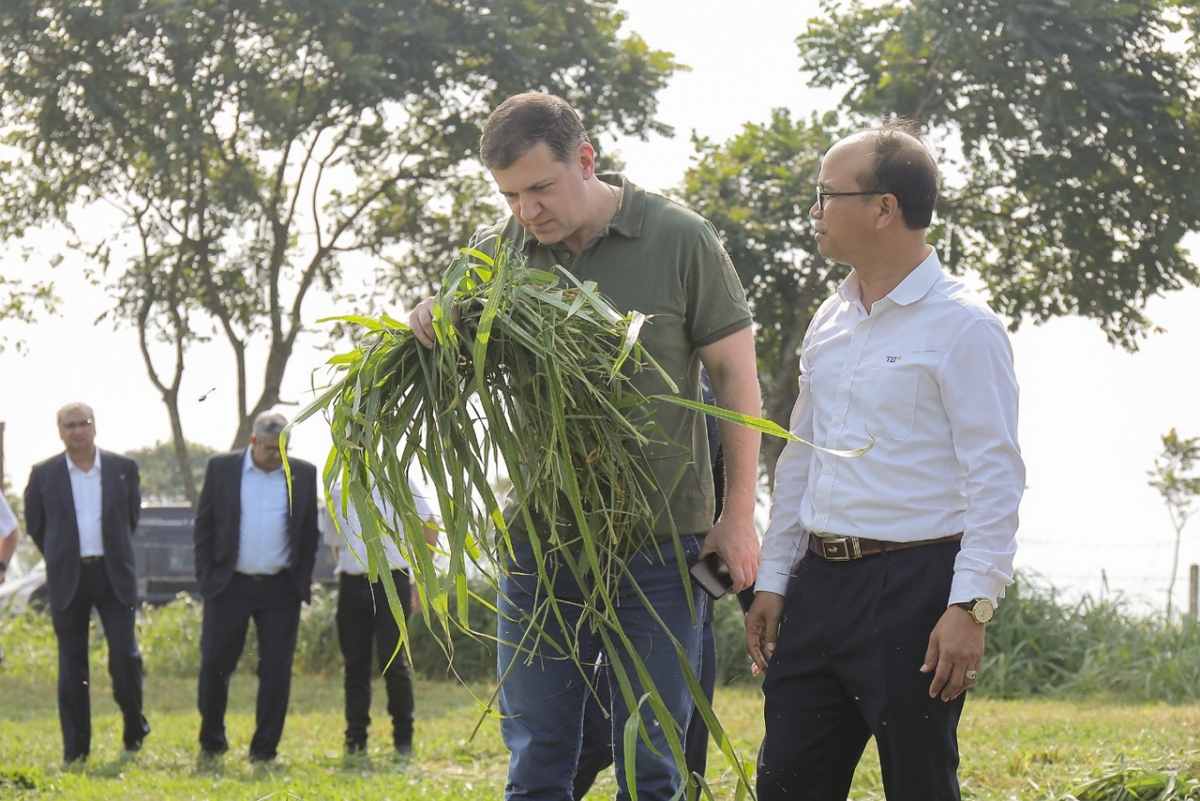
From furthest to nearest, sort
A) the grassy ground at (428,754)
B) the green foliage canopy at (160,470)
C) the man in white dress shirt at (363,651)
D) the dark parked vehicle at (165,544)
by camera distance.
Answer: the green foliage canopy at (160,470)
the dark parked vehicle at (165,544)
the man in white dress shirt at (363,651)
the grassy ground at (428,754)

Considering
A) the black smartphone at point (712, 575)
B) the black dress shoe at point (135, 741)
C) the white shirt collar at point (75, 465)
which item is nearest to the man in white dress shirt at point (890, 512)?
the black smartphone at point (712, 575)

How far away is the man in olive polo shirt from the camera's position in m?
3.35

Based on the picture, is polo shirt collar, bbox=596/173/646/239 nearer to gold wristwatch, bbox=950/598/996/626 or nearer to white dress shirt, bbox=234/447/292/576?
gold wristwatch, bbox=950/598/996/626

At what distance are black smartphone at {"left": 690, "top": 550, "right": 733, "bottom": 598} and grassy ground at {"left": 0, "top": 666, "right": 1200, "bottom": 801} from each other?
2.49 meters

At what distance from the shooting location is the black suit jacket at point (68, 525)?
9.04 metres

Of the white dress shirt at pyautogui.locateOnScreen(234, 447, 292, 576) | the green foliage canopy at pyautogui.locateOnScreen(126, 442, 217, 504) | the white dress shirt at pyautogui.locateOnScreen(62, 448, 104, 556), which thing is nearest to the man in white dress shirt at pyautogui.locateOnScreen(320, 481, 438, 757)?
the white dress shirt at pyautogui.locateOnScreen(234, 447, 292, 576)

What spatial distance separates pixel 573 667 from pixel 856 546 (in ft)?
2.47

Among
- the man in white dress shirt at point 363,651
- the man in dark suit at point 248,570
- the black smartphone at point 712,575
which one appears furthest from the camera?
the man in white dress shirt at point 363,651

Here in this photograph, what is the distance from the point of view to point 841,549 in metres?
3.30

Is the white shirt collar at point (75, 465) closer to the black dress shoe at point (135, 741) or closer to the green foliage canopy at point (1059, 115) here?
the black dress shoe at point (135, 741)

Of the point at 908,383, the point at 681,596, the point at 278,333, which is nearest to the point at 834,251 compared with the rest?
the point at 908,383

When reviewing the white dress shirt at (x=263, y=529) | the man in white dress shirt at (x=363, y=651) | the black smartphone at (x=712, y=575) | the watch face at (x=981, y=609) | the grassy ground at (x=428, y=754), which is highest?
the white dress shirt at (x=263, y=529)

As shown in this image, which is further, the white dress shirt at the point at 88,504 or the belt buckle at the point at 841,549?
the white dress shirt at the point at 88,504

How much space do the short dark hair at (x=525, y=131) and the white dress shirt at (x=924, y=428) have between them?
789mm
